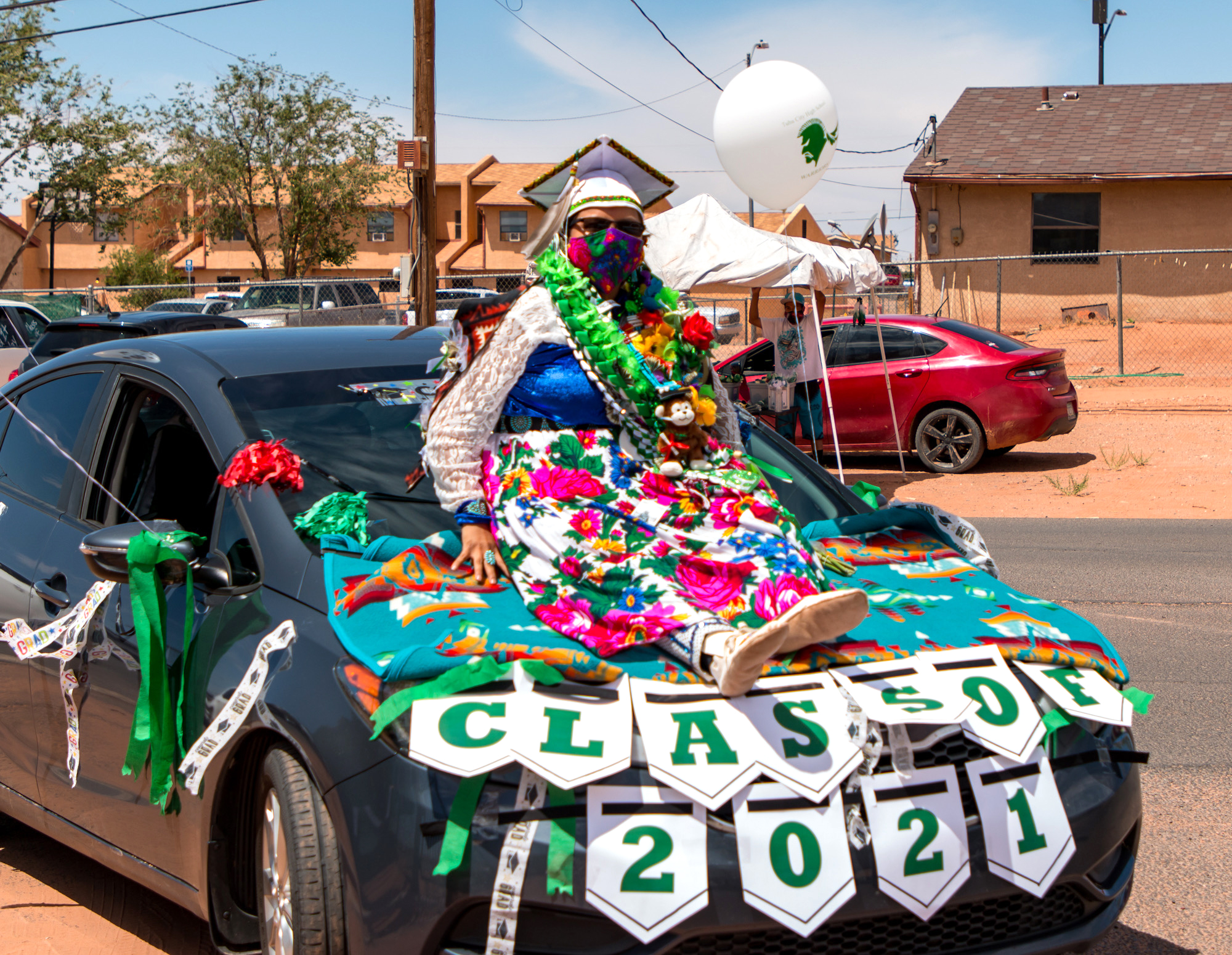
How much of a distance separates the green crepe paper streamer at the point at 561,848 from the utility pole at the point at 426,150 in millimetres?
11213

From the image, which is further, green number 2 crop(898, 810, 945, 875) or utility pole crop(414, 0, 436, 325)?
utility pole crop(414, 0, 436, 325)

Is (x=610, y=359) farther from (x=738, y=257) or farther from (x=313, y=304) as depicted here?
(x=313, y=304)

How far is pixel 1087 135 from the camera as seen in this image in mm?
25531

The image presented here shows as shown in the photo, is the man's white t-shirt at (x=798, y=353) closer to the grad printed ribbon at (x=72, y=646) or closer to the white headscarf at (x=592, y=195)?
the white headscarf at (x=592, y=195)

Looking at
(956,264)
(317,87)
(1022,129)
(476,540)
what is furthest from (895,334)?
(317,87)

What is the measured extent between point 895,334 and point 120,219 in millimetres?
32899

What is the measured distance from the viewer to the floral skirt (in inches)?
108

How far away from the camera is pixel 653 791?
89.7 inches

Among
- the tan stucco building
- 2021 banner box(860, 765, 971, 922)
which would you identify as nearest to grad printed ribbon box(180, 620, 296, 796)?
2021 banner box(860, 765, 971, 922)

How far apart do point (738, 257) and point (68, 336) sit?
7.08 metres

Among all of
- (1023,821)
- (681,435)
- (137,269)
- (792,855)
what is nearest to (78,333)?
(681,435)

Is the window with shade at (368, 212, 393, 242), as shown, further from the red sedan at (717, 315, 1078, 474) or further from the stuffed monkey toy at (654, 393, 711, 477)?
the stuffed monkey toy at (654, 393, 711, 477)

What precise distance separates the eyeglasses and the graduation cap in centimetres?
4

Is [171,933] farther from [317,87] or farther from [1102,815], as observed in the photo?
[317,87]
